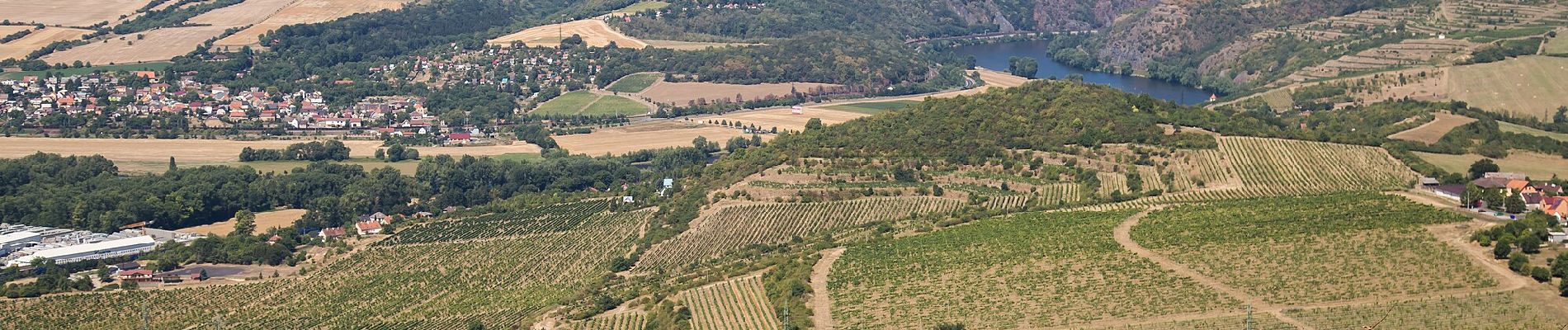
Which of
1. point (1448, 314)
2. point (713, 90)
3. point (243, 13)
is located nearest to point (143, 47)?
point (243, 13)

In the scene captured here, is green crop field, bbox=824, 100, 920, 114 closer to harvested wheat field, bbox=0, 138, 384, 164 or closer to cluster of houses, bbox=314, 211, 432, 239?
harvested wheat field, bbox=0, 138, 384, 164

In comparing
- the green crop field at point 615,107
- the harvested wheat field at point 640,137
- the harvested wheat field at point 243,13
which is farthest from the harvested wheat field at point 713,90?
the harvested wheat field at point 243,13

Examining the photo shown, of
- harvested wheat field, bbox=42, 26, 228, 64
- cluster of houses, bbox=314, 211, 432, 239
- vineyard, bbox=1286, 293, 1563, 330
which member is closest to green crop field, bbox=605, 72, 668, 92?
harvested wheat field, bbox=42, 26, 228, 64

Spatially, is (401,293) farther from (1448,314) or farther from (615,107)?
(615,107)

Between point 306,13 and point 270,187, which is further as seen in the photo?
point 306,13

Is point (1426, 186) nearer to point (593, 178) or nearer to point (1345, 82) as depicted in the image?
point (593, 178)

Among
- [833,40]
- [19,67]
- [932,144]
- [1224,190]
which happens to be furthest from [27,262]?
[833,40]
